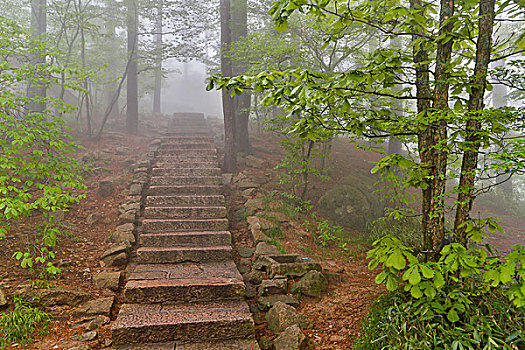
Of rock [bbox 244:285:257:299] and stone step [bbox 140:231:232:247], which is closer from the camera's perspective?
rock [bbox 244:285:257:299]

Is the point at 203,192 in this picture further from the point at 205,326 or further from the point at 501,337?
the point at 501,337

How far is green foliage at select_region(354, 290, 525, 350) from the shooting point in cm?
267

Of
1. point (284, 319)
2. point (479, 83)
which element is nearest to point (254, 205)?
point (284, 319)

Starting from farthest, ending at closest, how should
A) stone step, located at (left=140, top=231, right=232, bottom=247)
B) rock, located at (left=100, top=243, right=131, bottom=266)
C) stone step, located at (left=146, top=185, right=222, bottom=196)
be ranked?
stone step, located at (left=146, top=185, right=222, bottom=196) → stone step, located at (left=140, top=231, right=232, bottom=247) → rock, located at (left=100, top=243, right=131, bottom=266)

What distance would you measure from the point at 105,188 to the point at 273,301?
16.9 ft

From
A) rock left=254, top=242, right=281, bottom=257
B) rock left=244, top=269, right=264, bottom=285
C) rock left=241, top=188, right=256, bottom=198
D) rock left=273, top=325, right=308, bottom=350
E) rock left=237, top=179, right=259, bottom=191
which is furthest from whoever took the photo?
rock left=237, top=179, right=259, bottom=191

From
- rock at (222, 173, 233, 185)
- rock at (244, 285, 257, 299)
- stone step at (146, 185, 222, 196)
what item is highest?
rock at (222, 173, 233, 185)

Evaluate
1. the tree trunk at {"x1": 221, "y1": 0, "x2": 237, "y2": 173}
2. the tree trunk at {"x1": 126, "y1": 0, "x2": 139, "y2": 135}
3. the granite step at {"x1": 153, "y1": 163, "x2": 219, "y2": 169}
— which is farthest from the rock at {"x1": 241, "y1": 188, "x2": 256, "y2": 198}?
the tree trunk at {"x1": 126, "y1": 0, "x2": 139, "y2": 135}

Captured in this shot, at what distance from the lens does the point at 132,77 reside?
13148 millimetres

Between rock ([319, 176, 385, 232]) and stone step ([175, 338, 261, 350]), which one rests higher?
rock ([319, 176, 385, 232])

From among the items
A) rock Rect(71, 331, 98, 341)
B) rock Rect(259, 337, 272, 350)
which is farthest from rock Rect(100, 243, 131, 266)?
rock Rect(259, 337, 272, 350)

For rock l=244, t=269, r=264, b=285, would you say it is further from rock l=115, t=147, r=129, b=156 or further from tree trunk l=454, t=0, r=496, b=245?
rock l=115, t=147, r=129, b=156

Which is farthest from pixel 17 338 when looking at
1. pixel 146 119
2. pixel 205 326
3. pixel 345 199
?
pixel 146 119

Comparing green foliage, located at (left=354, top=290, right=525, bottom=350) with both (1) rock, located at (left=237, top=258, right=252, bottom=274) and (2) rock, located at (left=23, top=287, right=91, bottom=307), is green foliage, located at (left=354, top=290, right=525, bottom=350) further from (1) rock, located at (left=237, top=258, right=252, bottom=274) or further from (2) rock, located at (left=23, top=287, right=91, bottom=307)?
(2) rock, located at (left=23, top=287, right=91, bottom=307)
